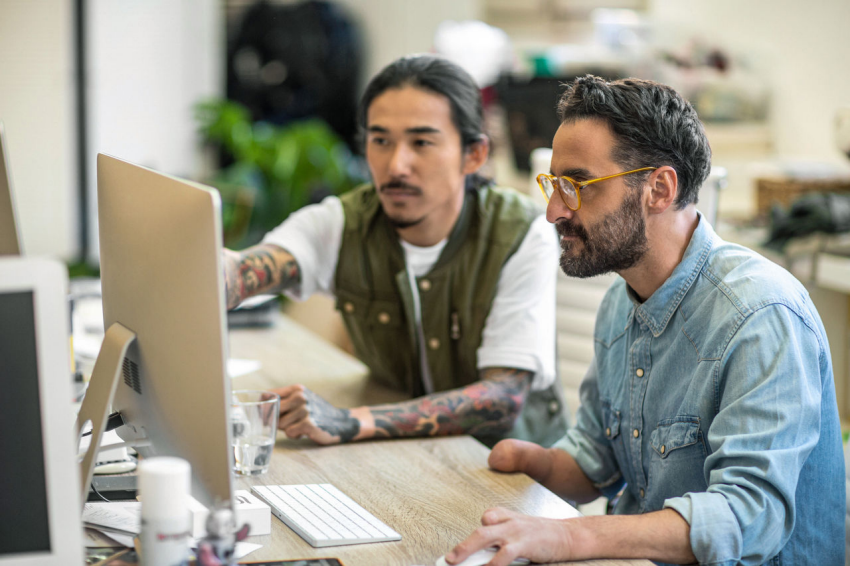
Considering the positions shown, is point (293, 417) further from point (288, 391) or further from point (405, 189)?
point (405, 189)

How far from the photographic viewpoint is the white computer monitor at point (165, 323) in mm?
926

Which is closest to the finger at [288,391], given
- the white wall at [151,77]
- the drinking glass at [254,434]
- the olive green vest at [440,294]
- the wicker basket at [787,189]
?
the drinking glass at [254,434]

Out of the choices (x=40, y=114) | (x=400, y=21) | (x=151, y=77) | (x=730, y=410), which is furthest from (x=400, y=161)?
(x=400, y=21)

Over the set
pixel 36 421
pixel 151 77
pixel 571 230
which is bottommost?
pixel 36 421

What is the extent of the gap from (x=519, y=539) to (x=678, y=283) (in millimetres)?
476

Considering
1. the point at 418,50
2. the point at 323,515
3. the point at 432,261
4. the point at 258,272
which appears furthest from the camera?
the point at 418,50

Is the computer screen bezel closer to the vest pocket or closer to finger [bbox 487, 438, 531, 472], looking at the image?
finger [bbox 487, 438, 531, 472]

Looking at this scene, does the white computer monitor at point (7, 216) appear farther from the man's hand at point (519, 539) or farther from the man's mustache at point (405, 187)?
the man's hand at point (519, 539)

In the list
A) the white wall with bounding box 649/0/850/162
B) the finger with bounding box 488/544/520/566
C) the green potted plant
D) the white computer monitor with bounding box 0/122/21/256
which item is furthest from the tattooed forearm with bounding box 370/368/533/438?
the green potted plant

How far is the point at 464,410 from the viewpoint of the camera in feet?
5.65

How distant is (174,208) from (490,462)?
77 centimetres

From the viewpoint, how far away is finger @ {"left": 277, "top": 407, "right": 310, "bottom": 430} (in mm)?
1567

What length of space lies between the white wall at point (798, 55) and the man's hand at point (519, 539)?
2.63 meters

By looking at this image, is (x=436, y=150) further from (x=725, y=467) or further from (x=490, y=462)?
(x=725, y=467)
